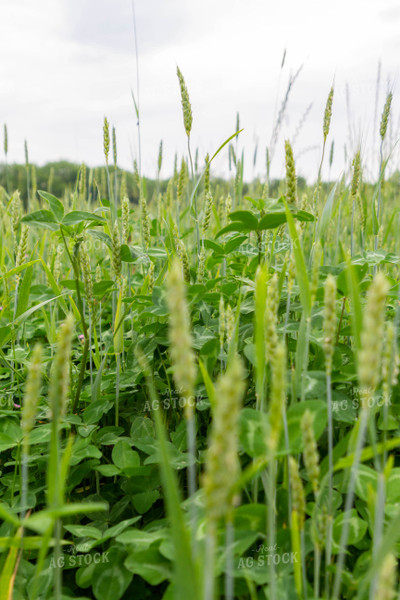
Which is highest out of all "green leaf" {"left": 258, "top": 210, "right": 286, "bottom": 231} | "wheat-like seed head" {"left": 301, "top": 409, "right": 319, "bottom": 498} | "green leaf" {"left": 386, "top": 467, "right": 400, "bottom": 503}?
"green leaf" {"left": 258, "top": 210, "right": 286, "bottom": 231}

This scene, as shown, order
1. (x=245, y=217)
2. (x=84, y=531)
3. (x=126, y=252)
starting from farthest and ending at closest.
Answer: (x=126, y=252) < (x=245, y=217) < (x=84, y=531)

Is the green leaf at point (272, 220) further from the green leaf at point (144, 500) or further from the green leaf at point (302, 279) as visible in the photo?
the green leaf at point (144, 500)

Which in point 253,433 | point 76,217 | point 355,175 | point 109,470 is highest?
point 355,175

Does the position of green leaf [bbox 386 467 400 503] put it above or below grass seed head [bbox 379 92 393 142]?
below

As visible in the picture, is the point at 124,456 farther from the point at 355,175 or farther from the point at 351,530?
the point at 355,175

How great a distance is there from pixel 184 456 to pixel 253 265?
0.68 meters

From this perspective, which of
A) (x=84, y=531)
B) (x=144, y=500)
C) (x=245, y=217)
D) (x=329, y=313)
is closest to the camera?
(x=329, y=313)

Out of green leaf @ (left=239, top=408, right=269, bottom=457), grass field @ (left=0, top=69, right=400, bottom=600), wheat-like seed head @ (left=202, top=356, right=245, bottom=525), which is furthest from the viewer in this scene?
green leaf @ (left=239, top=408, right=269, bottom=457)

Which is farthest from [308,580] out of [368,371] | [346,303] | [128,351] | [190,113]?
[190,113]

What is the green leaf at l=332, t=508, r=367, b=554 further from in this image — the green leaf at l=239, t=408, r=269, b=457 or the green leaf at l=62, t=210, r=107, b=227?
the green leaf at l=62, t=210, r=107, b=227

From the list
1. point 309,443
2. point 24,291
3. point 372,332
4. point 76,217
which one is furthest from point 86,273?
point 372,332

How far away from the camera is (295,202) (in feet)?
3.57

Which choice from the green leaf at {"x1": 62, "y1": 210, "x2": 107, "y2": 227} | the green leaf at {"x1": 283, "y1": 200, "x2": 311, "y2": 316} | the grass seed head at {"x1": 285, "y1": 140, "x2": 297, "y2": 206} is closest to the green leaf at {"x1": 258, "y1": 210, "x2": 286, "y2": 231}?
the grass seed head at {"x1": 285, "y1": 140, "x2": 297, "y2": 206}

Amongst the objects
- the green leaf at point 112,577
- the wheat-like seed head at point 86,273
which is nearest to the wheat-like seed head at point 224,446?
the green leaf at point 112,577
